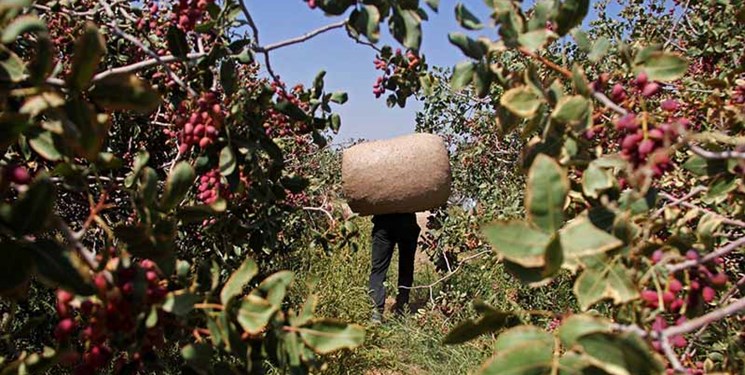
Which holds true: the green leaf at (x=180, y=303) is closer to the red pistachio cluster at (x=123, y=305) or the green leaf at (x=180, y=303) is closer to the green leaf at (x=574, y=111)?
the red pistachio cluster at (x=123, y=305)

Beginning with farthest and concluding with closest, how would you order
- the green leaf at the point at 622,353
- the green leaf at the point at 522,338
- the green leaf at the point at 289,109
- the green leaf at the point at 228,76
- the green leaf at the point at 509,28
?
1. the green leaf at the point at 289,109
2. the green leaf at the point at 228,76
3. the green leaf at the point at 509,28
4. the green leaf at the point at 522,338
5. the green leaf at the point at 622,353

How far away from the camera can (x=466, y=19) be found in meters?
1.06

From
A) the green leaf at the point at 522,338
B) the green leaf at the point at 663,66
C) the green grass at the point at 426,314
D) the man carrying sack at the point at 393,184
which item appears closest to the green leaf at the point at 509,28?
the green leaf at the point at 663,66

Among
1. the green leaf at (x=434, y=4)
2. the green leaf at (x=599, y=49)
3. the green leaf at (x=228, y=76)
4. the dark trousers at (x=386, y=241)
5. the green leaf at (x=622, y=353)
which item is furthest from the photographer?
the dark trousers at (x=386, y=241)

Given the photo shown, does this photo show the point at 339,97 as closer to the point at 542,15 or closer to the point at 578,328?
the point at 542,15

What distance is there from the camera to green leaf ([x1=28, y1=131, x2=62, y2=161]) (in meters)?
0.96

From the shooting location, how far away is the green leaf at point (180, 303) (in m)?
0.84

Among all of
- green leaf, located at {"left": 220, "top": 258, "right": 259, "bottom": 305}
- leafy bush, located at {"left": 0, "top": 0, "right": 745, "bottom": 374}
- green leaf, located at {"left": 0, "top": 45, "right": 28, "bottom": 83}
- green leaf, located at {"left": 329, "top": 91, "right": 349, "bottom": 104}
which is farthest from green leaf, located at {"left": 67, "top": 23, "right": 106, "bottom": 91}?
green leaf, located at {"left": 329, "top": 91, "right": 349, "bottom": 104}

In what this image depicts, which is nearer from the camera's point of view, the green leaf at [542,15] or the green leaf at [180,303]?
the green leaf at [180,303]

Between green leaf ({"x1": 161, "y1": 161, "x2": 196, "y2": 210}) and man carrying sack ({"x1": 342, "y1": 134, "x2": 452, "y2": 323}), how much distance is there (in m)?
3.76

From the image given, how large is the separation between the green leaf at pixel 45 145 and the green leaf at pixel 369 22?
586 millimetres

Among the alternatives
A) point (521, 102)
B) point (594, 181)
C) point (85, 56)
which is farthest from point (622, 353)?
point (85, 56)

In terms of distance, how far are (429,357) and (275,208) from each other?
9.03 ft

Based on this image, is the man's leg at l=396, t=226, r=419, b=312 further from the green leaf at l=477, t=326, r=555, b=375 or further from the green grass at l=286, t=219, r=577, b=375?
the green leaf at l=477, t=326, r=555, b=375
